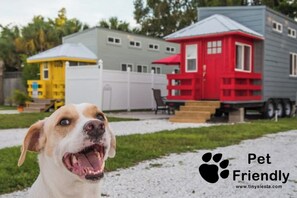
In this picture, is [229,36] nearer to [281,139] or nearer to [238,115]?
[238,115]

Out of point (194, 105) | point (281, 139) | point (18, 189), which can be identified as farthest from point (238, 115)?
point (18, 189)

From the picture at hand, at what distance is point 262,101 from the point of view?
14734 mm

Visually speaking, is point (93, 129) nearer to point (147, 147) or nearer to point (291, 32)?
point (147, 147)

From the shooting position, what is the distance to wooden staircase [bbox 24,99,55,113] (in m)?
17.5

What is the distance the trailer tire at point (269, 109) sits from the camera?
49.2 feet

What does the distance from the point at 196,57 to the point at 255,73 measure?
7.39 feet

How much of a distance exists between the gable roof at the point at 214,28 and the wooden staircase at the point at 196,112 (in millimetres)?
2454

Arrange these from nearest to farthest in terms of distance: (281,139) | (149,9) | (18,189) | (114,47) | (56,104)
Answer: (18,189)
(281,139)
(56,104)
(114,47)
(149,9)

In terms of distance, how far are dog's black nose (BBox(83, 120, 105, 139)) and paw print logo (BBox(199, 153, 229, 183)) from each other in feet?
9.65

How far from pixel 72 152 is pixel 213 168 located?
372 cm

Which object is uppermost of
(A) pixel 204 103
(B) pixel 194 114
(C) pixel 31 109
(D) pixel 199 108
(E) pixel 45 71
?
(E) pixel 45 71

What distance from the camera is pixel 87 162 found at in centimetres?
228

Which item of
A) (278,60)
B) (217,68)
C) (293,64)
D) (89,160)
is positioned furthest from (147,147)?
(293,64)

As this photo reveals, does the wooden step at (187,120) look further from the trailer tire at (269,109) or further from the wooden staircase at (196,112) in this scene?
the trailer tire at (269,109)
